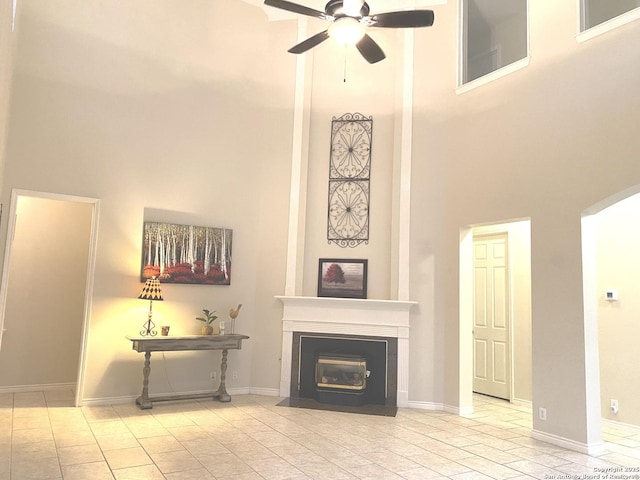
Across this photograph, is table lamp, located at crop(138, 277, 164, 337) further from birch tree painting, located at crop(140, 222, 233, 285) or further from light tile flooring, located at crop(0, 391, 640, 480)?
light tile flooring, located at crop(0, 391, 640, 480)

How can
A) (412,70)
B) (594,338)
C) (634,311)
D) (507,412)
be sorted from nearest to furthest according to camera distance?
1. (594,338)
2. (634,311)
3. (507,412)
4. (412,70)

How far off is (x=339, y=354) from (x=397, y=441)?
1.58 m

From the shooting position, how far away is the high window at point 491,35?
17.2 feet

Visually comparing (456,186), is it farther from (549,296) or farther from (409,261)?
(549,296)

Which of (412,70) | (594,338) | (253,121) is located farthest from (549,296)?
(253,121)

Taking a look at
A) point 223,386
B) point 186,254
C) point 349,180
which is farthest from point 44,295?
point 349,180

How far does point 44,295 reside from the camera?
237 inches

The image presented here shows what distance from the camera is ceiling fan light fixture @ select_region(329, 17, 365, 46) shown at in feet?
12.1

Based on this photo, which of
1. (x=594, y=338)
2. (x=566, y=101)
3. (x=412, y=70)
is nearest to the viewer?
(x=594, y=338)

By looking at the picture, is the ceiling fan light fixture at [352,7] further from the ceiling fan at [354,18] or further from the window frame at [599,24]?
the window frame at [599,24]

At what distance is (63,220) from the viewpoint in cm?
618

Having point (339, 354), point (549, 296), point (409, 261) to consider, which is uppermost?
point (409, 261)

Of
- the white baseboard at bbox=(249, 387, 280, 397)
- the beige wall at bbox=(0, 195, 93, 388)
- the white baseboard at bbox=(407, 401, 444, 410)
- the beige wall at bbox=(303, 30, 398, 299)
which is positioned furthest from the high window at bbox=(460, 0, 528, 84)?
the beige wall at bbox=(0, 195, 93, 388)

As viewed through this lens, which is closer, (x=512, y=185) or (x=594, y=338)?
(x=594, y=338)
